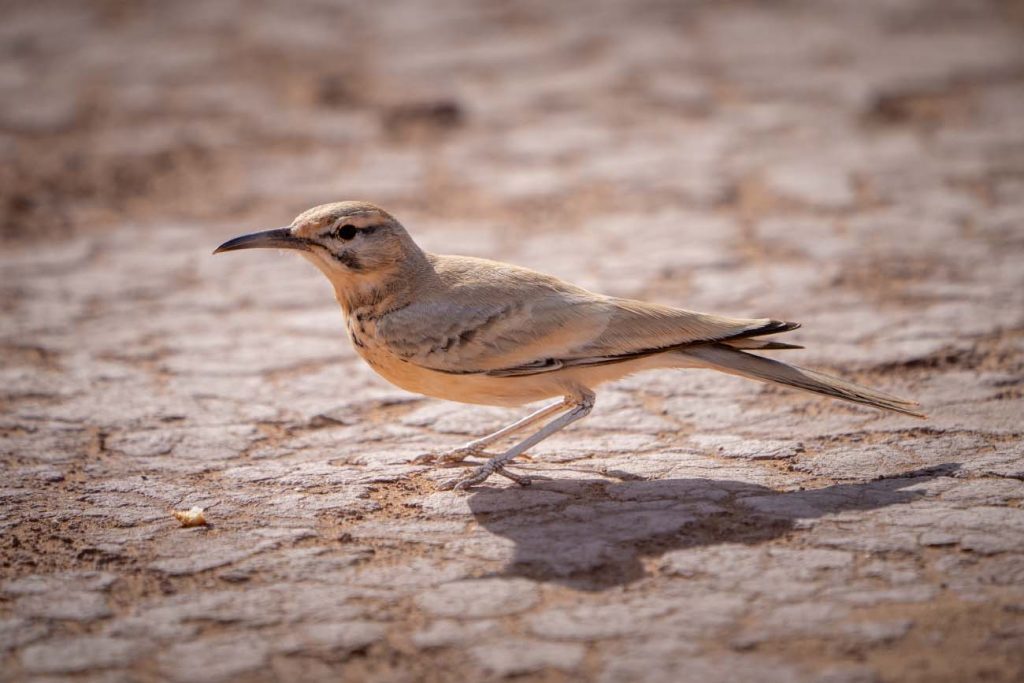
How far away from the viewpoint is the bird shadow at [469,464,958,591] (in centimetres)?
435

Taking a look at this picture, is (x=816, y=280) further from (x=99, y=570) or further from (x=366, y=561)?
(x=99, y=570)

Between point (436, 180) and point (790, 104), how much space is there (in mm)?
3988

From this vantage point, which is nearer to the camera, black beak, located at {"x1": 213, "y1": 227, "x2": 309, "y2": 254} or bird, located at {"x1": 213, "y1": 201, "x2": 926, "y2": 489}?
bird, located at {"x1": 213, "y1": 201, "x2": 926, "y2": 489}

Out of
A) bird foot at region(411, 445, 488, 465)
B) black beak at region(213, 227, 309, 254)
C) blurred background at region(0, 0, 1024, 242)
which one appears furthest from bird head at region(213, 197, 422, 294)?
blurred background at region(0, 0, 1024, 242)

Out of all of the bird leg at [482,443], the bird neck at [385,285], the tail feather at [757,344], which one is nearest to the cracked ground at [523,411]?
the bird leg at [482,443]

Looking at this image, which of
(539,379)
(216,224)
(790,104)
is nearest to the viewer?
(539,379)

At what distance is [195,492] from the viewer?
522 cm

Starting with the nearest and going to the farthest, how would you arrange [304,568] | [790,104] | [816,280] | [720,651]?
[720,651]
[304,568]
[816,280]
[790,104]

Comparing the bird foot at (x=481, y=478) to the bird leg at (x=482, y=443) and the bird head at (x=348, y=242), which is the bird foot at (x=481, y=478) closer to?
the bird leg at (x=482, y=443)

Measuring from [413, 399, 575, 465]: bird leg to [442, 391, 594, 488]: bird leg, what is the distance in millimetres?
108

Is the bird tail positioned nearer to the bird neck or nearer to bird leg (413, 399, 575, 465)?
bird leg (413, 399, 575, 465)

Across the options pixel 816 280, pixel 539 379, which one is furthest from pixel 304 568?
pixel 816 280

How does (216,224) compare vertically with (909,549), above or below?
above

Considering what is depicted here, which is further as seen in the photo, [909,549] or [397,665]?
[909,549]
